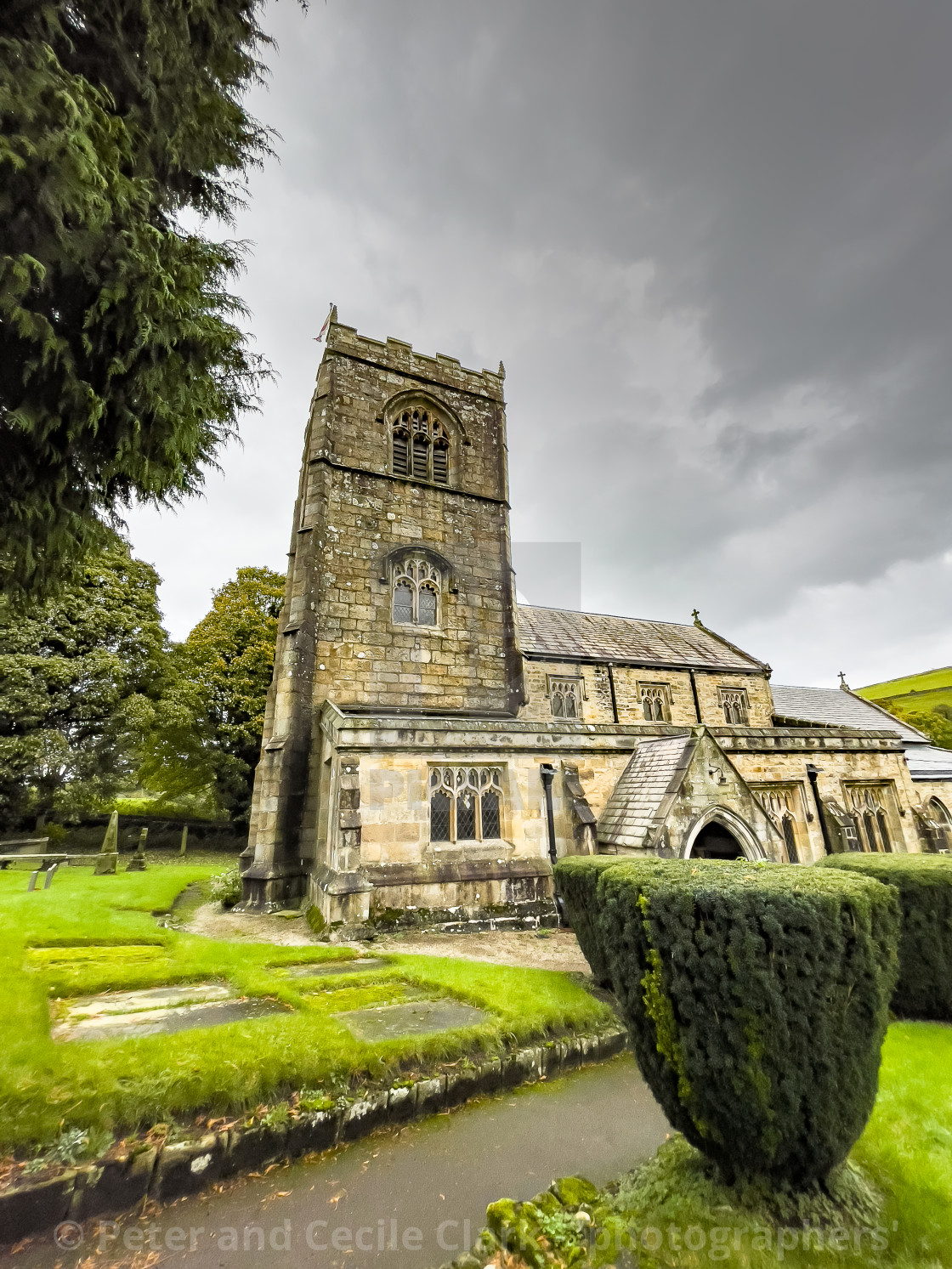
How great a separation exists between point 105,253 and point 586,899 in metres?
7.86

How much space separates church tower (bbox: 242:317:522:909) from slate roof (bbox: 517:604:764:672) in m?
5.69

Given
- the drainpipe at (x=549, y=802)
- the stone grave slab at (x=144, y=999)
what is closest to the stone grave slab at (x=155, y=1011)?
the stone grave slab at (x=144, y=999)

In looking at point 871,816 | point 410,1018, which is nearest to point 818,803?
point 871,816

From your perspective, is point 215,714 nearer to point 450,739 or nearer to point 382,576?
point 382,576

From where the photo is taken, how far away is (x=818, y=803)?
13.1m

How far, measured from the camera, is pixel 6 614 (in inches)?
225

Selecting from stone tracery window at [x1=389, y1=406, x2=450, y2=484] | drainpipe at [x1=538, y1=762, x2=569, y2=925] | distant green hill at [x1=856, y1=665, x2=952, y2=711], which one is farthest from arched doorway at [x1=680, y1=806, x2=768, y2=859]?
distant green hill at [x1=856, y1=665, x2=952, y2=711]

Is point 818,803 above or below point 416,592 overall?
below

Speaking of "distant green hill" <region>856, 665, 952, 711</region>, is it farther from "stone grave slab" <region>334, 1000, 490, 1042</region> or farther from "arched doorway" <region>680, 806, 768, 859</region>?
"stone grave slab" <region>334, 1000, 490, 1042</region>

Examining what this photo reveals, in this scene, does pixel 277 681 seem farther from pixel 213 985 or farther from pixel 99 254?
pixel 99 254

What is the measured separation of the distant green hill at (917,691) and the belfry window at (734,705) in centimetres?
7082

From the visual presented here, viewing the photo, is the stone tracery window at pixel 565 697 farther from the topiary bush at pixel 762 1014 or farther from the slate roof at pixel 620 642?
the topiary bush at pixel 762 1014

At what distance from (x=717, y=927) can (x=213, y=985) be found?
5802 millimetres

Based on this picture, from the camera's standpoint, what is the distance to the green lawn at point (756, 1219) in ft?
8.15
